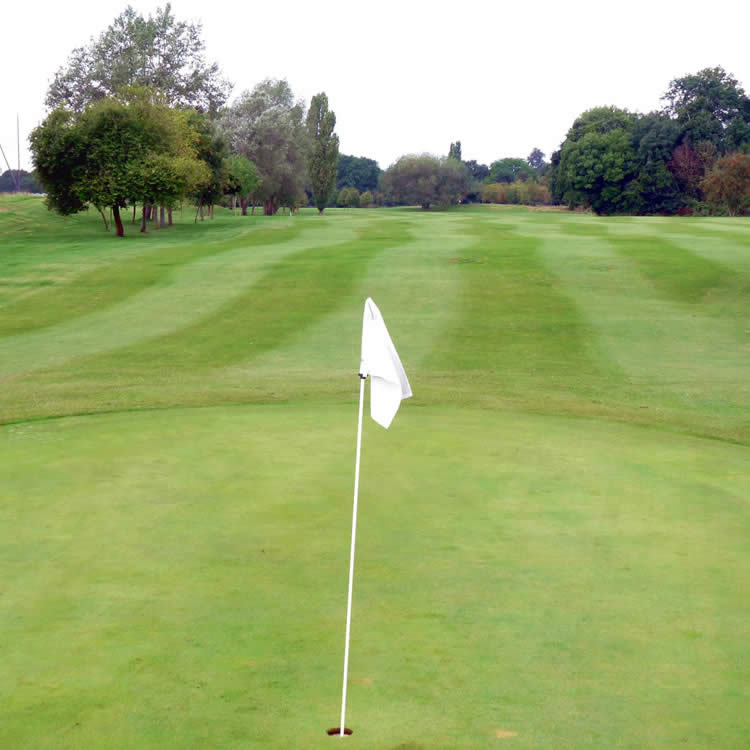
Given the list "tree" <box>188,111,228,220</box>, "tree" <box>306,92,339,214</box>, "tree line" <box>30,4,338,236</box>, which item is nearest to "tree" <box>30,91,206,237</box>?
"tree line" <box>30,4,338,236</box>

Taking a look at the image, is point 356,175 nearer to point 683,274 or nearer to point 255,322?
point 683,274

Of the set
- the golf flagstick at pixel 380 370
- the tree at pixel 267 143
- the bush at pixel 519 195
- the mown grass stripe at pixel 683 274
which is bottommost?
the mown grass stripe at pixel 683 274

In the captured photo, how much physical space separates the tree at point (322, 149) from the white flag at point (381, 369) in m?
81.9

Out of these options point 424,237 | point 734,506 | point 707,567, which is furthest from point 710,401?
point 424,237

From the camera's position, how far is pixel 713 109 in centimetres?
9556

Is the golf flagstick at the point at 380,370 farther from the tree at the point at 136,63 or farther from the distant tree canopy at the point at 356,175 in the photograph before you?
the distant tree canopy at the point at 356,175

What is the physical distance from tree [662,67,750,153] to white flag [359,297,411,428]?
96.2 m

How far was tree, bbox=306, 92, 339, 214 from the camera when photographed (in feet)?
285

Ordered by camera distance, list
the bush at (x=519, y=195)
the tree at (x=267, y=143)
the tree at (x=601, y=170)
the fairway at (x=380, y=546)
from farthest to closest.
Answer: the bush at (x=519, y=195)
the tree at (x=601, y=170)
the tree at (x=267, y=143)
the fairway at (x=380, y=546)

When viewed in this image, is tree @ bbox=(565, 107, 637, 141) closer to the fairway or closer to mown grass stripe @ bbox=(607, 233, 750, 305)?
mown grass stripe @ bbox=(607, 233, 750, 305)

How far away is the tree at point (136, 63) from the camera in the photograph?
72500mm

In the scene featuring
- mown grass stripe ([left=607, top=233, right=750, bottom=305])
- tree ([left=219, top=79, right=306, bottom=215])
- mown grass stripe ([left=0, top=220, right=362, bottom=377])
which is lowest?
mown grass stripe ([left=0, top=220, right=362, bottom=377])

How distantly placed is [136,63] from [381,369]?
74979 mm

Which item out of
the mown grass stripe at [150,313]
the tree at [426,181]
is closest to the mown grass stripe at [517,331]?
the mown grass stripe at [150,313]
